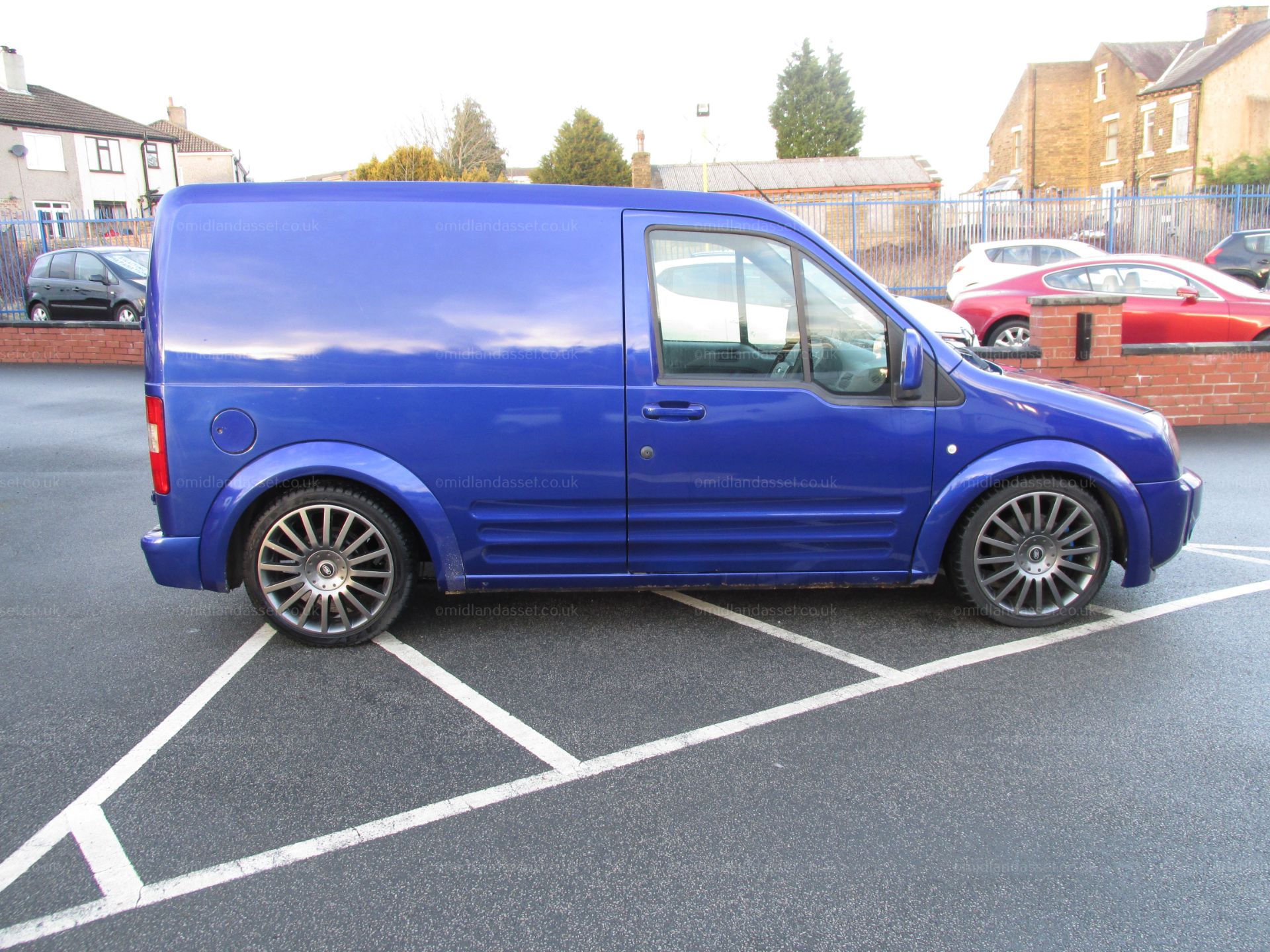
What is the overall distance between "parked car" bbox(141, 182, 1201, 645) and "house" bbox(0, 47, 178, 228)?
43013 millimetres

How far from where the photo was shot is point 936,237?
21406 mm

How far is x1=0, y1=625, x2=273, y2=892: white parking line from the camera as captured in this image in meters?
2.84

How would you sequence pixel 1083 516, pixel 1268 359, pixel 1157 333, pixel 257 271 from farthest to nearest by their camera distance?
1. pixel 1157 333
2. pixel 1268 359
3. pixel 1083 516
4. pixel 257 271

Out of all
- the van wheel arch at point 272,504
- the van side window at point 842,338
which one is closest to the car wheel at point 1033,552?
the van side window at point 842,338

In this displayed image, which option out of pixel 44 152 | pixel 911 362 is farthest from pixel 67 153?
pixel 911 362

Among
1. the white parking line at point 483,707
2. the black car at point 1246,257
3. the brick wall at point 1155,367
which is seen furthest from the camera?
the black car at point 1246,257

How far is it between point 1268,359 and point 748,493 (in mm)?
8014

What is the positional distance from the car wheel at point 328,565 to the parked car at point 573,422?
12mm

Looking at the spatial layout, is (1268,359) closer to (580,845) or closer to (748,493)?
(748,493)

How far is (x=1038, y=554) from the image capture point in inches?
176

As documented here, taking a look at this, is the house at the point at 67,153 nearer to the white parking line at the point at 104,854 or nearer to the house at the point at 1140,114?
the house at the point at 1140,114

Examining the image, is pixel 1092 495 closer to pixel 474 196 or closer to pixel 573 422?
pixel 573 422

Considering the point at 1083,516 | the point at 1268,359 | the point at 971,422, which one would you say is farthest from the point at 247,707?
the point at 1268,359

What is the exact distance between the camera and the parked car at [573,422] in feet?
13.6
